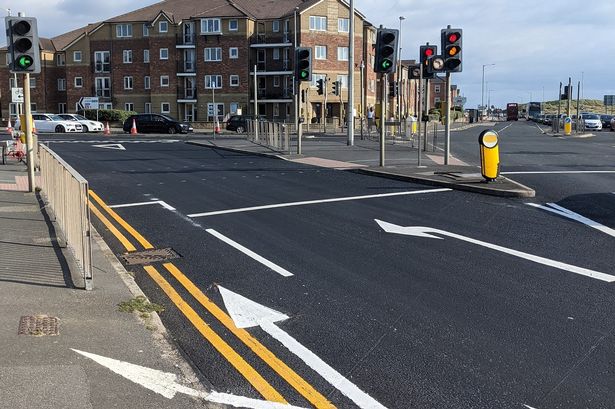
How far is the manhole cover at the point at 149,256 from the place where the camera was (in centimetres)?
798

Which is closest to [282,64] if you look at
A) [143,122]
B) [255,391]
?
[143,122]

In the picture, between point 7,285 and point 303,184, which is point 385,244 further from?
point 303,184

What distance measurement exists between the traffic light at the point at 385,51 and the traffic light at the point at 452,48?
136 cm

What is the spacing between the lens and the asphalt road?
4496 millimetres

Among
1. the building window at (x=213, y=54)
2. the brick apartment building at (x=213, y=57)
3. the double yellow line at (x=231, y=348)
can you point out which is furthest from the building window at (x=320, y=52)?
the double yellow line at (x=231, y=348)

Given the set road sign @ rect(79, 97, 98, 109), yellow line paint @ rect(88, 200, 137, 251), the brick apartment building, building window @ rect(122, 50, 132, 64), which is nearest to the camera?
yellow line paint @ rect(88, 200, 137, 251)

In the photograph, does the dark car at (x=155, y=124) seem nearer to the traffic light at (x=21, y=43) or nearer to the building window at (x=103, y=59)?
the building window at (x=103, y=59)

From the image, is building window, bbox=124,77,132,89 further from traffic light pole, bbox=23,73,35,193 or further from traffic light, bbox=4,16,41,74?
traffic light, bbox=4,16,41,74

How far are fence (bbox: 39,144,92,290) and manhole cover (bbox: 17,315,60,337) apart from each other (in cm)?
97

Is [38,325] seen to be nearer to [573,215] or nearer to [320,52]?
[573,215]

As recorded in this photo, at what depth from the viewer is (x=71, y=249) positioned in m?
7.93

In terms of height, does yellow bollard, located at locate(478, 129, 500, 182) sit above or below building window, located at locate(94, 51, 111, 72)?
below

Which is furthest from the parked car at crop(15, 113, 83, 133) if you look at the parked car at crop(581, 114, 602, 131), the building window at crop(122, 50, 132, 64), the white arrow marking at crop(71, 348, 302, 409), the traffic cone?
the white arrow marking at crop(71, 348, 302, 409)

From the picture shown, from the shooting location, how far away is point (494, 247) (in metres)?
8.55
